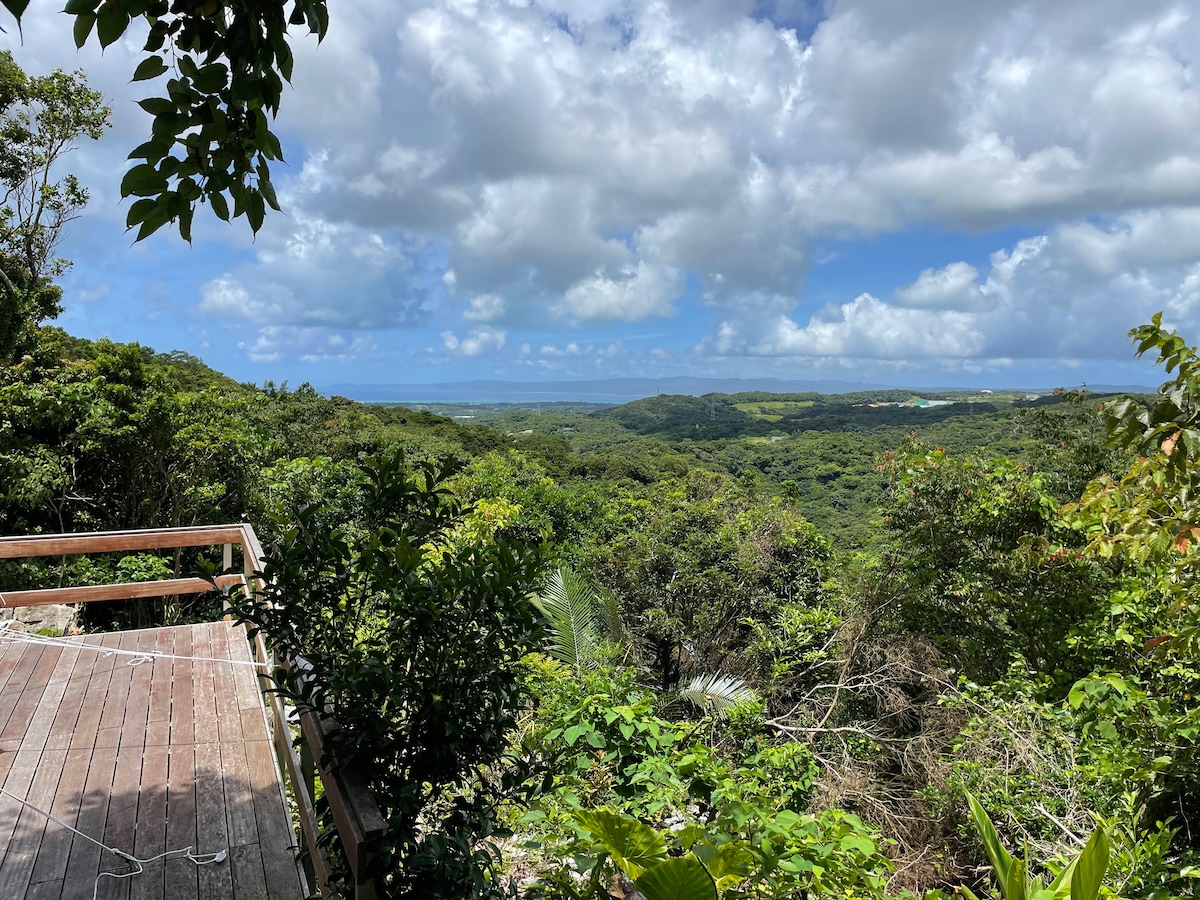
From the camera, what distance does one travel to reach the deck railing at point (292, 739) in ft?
4.25

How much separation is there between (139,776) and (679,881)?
→ 259cm

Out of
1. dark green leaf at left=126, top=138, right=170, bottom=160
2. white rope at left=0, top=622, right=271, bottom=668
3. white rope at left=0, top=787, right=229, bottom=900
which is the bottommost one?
white rope at left=0, top=787, right=229, bottom=900

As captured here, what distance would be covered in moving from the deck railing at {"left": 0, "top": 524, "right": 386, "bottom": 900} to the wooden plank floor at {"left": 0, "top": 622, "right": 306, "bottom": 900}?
17 centimetres

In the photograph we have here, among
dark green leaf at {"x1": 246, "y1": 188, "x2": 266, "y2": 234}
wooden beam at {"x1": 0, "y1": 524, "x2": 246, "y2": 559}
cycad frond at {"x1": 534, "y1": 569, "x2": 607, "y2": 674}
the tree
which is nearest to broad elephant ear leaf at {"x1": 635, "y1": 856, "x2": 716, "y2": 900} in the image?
dark green leaf at {"x1": 246, "y1": 188, "x2": 266, "y2": 234}

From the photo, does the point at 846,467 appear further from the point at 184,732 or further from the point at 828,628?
the point at 184,732

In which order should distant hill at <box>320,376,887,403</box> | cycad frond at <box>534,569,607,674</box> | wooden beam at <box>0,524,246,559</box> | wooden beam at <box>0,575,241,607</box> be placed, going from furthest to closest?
distant hill at <box>320,376,887,403</box>, cycad frond at <box>534,569,607,674</box>, wooden beam at <box>0,575,241,607</box>, wooden beam at <box>0,524,246,559</box>

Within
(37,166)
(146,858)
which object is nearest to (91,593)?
(146,858)

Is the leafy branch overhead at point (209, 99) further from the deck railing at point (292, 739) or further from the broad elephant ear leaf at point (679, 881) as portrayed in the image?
the broad elephant ear leaf at point (679, 881)

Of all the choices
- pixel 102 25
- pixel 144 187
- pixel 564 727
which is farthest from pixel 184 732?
pixel 102 25

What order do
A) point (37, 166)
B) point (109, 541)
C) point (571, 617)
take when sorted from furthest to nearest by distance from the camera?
point (37, 166), point (571, 617), point (109, 541)

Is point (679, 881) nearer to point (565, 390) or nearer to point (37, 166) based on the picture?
point (37, 166)

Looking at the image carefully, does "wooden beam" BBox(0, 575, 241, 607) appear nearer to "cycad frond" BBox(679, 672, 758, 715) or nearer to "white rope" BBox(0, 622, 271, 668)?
"white rope" BBox(0, 622, 271, 668)

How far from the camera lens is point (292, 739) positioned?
2.34 metres

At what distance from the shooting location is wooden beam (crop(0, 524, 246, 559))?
3936 millimetres
